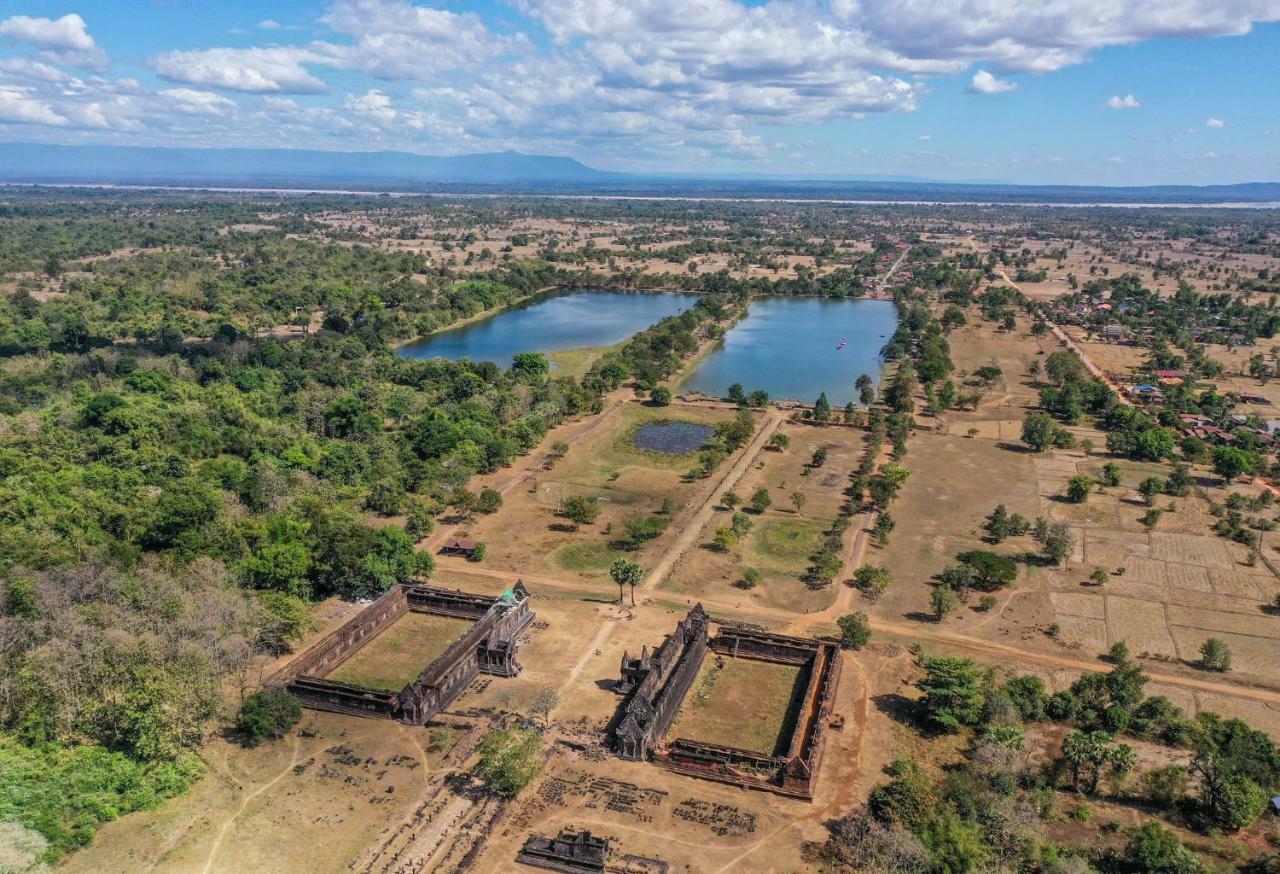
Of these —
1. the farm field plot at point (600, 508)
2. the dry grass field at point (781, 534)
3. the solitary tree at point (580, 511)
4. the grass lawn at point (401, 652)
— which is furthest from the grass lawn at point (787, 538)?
the grass lawn at point (401, 652)

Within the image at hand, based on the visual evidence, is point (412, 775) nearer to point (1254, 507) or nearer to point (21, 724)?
point (21, 724)

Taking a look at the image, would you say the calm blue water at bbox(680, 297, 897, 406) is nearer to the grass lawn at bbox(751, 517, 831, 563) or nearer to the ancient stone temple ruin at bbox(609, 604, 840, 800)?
the grass lawn at bbox(751, 517, 831, 563)

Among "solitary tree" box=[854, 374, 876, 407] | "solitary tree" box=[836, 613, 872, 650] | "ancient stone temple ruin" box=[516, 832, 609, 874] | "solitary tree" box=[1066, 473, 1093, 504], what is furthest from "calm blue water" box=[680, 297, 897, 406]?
"ancient stone temple ruin" box=[516, 832, 609, 874]

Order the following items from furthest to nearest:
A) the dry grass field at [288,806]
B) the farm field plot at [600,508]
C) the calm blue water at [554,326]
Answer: the calm blue water at [554,326]
the farm field plot at [600,508]
the dry grass field at [288,806]

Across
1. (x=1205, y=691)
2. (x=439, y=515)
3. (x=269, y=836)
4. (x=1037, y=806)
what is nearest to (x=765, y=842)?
(x=1037, y=806)

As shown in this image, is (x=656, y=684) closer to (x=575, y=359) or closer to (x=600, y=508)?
(x=600, y=508)

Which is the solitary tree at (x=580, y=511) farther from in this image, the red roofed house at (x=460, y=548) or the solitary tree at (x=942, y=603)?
the solitary tree at (x=942, y=603)
